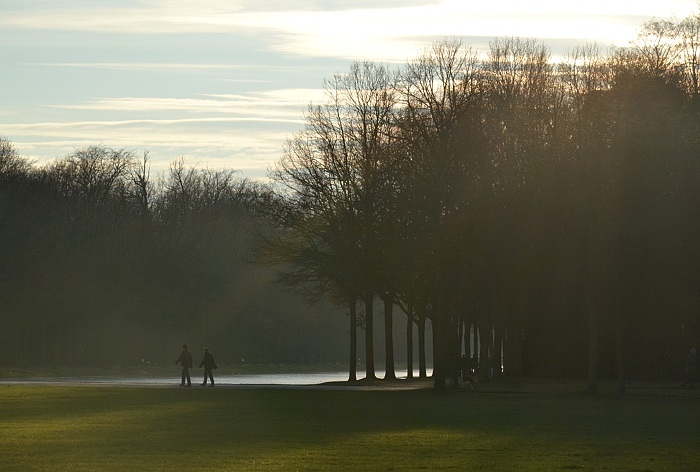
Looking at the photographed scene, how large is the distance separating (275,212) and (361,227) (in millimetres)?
6825

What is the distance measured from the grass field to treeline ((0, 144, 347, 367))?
36.7 metres

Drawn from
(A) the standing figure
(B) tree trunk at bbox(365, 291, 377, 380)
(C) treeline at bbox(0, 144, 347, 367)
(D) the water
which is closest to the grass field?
(A) the standing figure

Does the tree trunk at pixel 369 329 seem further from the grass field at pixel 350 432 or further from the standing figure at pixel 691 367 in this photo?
the standing figure at pixel 691 367

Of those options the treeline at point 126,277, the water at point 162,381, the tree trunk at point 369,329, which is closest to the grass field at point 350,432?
the tree trunk at point 369,329

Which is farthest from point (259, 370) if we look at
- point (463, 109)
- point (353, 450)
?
point (353, 450)

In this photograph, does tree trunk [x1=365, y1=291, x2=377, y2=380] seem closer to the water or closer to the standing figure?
the water

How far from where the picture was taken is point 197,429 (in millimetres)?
27969

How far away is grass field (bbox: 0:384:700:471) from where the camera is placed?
20641 millimetres

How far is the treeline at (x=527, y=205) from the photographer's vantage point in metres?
43.7

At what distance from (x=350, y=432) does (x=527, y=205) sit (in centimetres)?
2044

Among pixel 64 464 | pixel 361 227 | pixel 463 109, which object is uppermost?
pixel 463 109

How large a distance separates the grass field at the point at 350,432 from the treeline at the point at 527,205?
5.02 metres

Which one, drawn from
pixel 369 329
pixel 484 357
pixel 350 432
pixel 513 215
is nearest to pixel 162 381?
pixel 369 329

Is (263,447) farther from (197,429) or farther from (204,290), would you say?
(204,290)
